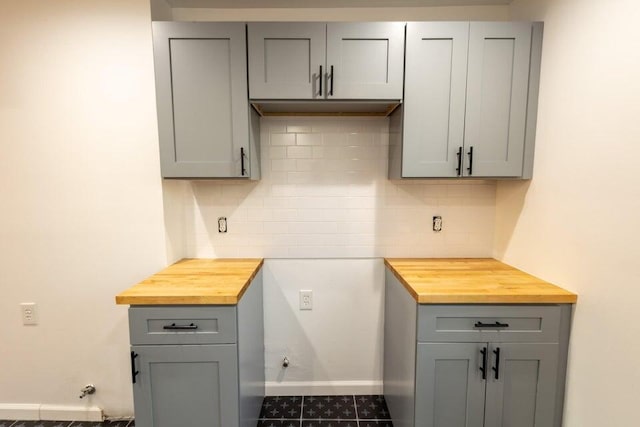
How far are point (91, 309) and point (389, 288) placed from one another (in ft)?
6.02

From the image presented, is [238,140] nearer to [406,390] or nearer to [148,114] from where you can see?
[148,114]

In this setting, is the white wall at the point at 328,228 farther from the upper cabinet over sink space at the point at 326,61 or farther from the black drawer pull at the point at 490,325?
the black drawer pull at the point at 490,325

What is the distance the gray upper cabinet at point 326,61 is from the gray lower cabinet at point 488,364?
1.16 metres

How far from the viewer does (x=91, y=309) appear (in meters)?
1.74

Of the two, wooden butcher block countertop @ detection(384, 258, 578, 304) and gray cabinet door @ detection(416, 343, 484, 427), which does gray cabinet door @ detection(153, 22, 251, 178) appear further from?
gray cabinet door @ detection(416, 343, 484, 427)

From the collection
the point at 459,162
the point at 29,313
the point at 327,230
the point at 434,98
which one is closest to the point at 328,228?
the point at 327,230

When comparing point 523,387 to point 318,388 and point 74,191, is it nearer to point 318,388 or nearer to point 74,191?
point 318,388

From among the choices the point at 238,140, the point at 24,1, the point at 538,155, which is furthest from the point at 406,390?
the point at 24,1

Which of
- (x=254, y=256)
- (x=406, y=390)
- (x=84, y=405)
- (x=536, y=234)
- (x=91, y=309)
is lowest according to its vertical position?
(x=84, y=405)

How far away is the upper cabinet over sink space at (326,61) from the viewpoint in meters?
1.49

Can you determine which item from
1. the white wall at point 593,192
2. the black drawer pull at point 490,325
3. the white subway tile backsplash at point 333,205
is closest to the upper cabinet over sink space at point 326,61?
the white subway tile backsplash at point 333,205

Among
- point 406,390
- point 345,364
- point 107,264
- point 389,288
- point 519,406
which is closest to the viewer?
point 519,406

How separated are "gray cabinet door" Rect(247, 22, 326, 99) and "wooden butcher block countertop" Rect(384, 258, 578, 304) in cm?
110

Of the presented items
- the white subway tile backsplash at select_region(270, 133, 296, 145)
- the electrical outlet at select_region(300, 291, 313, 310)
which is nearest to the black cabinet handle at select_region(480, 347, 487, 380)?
the electrical outlet at select_region(300, 291, 313, 310)
